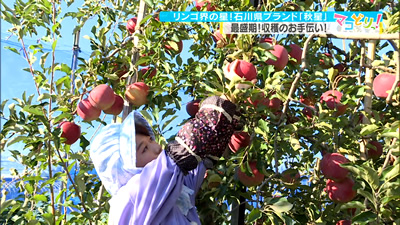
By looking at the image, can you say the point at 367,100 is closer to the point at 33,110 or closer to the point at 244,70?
the point at 244,70

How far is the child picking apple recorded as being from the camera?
3.71ft

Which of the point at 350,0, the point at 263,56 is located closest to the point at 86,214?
the point at 263,56

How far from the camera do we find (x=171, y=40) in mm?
1803

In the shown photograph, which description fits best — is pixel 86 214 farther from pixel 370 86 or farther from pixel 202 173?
pixel 370 86

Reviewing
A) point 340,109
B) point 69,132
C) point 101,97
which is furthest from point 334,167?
point 69,132

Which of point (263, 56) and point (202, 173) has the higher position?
point (263, 56)

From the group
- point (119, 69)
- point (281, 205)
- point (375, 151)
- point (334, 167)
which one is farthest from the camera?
point (119, 69)

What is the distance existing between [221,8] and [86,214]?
37.5 inches

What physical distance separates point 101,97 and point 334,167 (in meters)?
0.90

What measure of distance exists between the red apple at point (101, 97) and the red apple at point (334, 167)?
85 cm

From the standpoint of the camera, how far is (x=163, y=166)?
113 centimetres

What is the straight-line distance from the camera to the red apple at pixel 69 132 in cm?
181

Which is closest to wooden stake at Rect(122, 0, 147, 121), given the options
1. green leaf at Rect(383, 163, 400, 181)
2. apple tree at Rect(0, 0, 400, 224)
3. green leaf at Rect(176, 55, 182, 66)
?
apple tree at Rect(0, 0, 400, 224)

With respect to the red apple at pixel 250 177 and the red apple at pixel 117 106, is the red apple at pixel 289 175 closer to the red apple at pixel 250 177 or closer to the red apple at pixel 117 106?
the red apple at pixel 250 177
